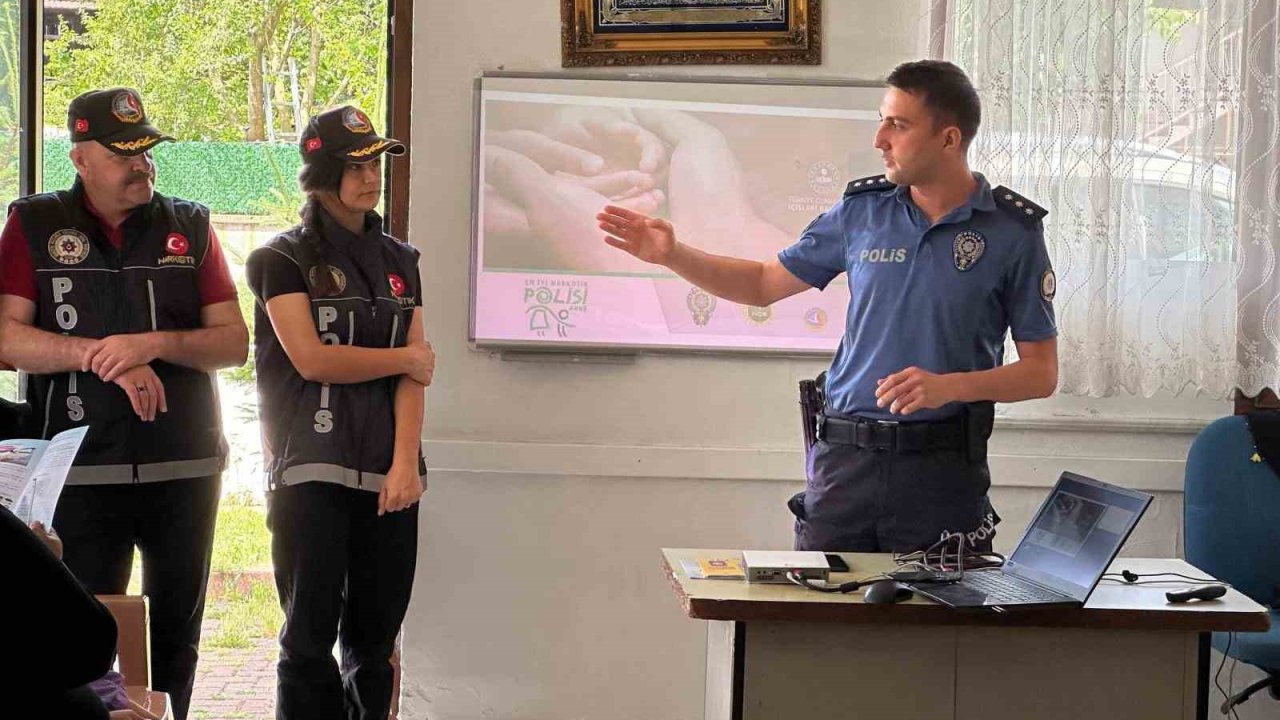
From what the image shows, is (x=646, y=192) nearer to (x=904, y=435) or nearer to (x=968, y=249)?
(x=968, y=249)

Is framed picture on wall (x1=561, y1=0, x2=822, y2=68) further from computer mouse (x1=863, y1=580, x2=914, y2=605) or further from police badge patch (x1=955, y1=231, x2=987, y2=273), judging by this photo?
computer mouse (x1=863, y1=580, x2=914, y2=605)

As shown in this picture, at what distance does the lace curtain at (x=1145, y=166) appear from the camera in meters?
3.40

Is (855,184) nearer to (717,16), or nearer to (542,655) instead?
(717,16)

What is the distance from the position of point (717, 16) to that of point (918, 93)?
100 cm

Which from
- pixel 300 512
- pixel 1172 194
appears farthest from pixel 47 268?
pixel 1172 194

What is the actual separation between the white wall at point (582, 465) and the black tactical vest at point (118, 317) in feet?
2.58

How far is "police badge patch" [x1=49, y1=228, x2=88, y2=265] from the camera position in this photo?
8.99 feet

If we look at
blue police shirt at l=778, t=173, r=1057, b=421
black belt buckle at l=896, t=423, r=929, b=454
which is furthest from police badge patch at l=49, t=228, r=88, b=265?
black belt buckle at l=896, t=423, r=929, b=454

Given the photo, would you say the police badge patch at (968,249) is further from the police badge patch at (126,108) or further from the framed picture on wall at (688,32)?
the police badge patch at (126,108)

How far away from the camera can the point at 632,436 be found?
353 cm

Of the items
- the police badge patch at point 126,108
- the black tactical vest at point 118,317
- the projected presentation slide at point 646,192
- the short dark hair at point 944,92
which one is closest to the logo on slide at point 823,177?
the projected presentation slide at point 646,192

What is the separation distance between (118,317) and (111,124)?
0.42 m

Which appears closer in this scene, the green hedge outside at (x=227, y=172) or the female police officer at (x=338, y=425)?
the female police officer at (x=338, y=425)

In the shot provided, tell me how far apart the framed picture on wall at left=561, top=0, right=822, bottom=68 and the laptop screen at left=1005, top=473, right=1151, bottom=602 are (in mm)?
1700
